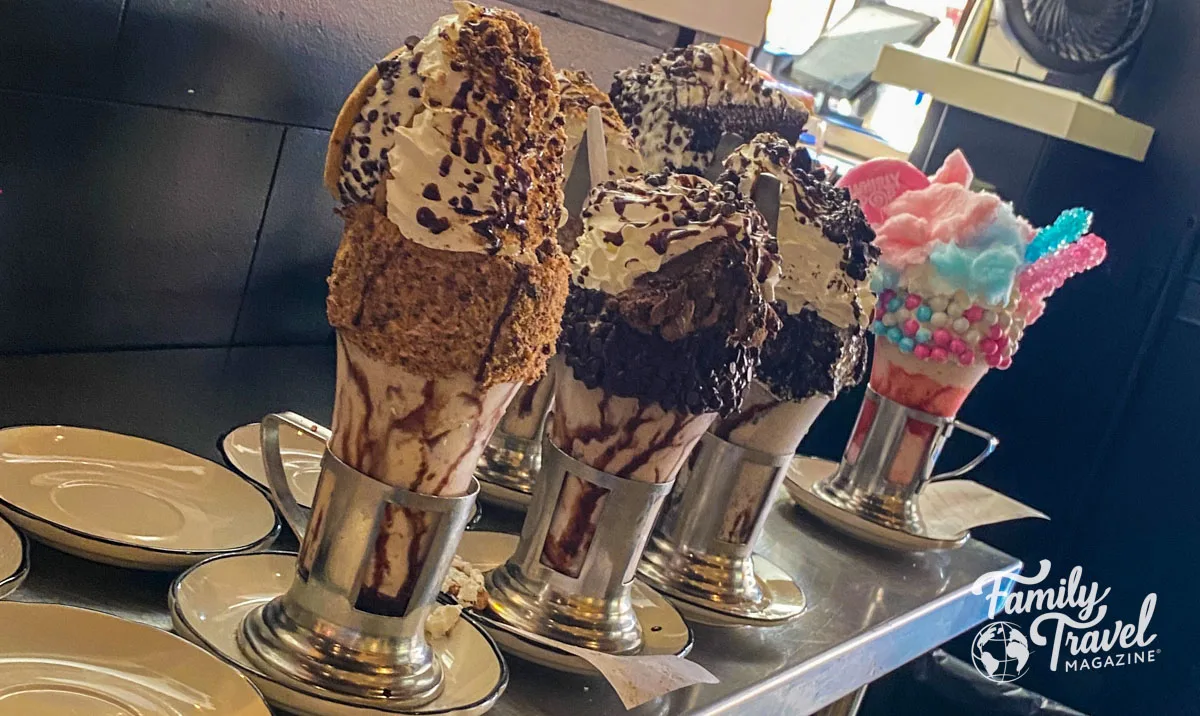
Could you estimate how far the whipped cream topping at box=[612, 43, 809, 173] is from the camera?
120cm

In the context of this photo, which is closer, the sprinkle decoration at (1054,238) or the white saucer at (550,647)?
the white saucer at (550,647)

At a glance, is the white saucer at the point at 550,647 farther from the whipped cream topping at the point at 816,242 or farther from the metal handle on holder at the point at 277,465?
the whipped cream topping at the point at 816,242

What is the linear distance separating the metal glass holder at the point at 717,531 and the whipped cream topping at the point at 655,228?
0.27 metres

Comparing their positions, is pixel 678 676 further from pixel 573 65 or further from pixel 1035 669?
pixel 1035 669

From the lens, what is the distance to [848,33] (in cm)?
383

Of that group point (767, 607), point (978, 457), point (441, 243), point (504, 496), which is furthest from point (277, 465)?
point (978, 457)

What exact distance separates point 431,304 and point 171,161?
67cm

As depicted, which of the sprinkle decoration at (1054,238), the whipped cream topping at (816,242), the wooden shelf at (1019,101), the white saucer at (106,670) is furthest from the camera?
the wooden shelf at (1019,101)

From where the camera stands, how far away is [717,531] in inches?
43.6

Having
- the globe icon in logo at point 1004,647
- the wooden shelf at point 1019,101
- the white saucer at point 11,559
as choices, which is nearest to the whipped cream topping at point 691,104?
the white saucer at point 11,559

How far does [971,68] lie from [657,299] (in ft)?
6.08

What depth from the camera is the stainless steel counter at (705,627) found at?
802 millimetres

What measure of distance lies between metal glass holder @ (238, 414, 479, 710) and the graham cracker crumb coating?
90 millimetres

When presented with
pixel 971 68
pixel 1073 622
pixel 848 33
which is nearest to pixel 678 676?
pixel 971 68
